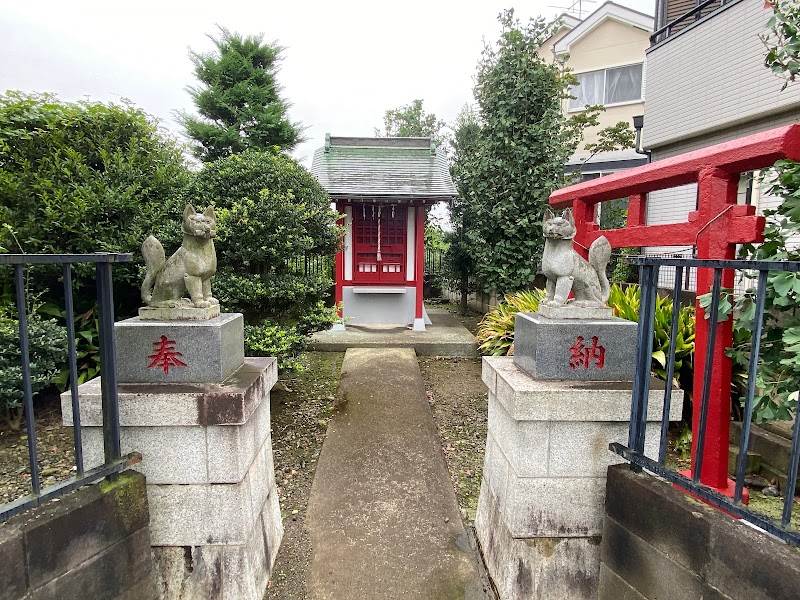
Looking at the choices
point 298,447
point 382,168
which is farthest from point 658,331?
point 382,168

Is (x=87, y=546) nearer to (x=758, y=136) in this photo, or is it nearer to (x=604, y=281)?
(x=604, y=281)

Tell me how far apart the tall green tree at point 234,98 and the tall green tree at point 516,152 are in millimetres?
4845

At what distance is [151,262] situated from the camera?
2.83 m

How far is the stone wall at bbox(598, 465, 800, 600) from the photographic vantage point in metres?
1.64

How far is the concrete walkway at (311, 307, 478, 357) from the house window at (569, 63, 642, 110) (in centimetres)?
1092

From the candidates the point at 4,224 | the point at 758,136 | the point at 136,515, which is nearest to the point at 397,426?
the point at 136,515

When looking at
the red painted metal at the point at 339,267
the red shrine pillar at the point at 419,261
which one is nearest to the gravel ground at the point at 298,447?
the red painted metal at the point at 339,267

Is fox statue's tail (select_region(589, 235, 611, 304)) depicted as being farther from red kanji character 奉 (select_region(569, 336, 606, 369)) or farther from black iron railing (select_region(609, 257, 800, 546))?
black iron railing (select_region(609, 257, 800, 546))

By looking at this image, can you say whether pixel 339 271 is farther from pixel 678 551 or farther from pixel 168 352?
pixel 678 551

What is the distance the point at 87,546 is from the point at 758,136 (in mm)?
4057

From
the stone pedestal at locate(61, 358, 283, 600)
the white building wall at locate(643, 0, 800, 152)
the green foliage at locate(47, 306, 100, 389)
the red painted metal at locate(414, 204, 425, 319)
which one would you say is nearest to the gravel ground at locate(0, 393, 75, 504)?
the green foliage at locate(47, 306, 100, 389)

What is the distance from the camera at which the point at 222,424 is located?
2555mm

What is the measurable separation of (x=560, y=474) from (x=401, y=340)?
6.36 m

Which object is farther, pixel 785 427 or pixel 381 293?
pixel 381 293
